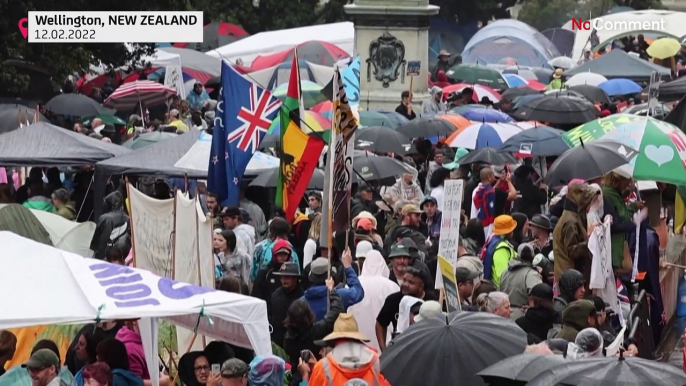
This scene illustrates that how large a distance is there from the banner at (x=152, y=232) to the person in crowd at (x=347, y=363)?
4290 millimetres

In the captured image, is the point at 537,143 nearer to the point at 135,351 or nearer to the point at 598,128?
the point at 598,128

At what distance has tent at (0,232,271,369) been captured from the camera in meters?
9.65

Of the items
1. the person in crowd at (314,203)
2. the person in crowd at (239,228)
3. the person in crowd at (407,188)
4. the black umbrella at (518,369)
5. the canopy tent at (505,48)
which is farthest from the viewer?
the canopy tent at (505,48)

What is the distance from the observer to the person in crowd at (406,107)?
92.4 ft

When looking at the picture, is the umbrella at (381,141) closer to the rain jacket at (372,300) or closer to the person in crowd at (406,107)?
the person in crowd at (406,107)

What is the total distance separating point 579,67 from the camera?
123 feet

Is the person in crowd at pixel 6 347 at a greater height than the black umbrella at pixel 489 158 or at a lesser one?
greater

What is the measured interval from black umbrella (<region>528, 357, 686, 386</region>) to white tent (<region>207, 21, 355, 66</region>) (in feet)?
101

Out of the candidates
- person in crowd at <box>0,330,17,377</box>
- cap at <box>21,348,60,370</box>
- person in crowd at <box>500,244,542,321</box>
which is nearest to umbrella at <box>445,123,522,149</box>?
person in crowd at <box>500,244,542,321</box>

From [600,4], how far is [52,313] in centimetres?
5621

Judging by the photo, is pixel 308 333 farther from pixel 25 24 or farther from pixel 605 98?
A: pixel 605 98

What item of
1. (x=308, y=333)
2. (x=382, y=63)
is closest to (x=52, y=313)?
(x=308, y=333)

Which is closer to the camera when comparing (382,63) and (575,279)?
(575,279)

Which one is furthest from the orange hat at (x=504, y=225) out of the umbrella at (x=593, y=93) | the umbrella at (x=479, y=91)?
the umbrella at (x=479, y=91)
